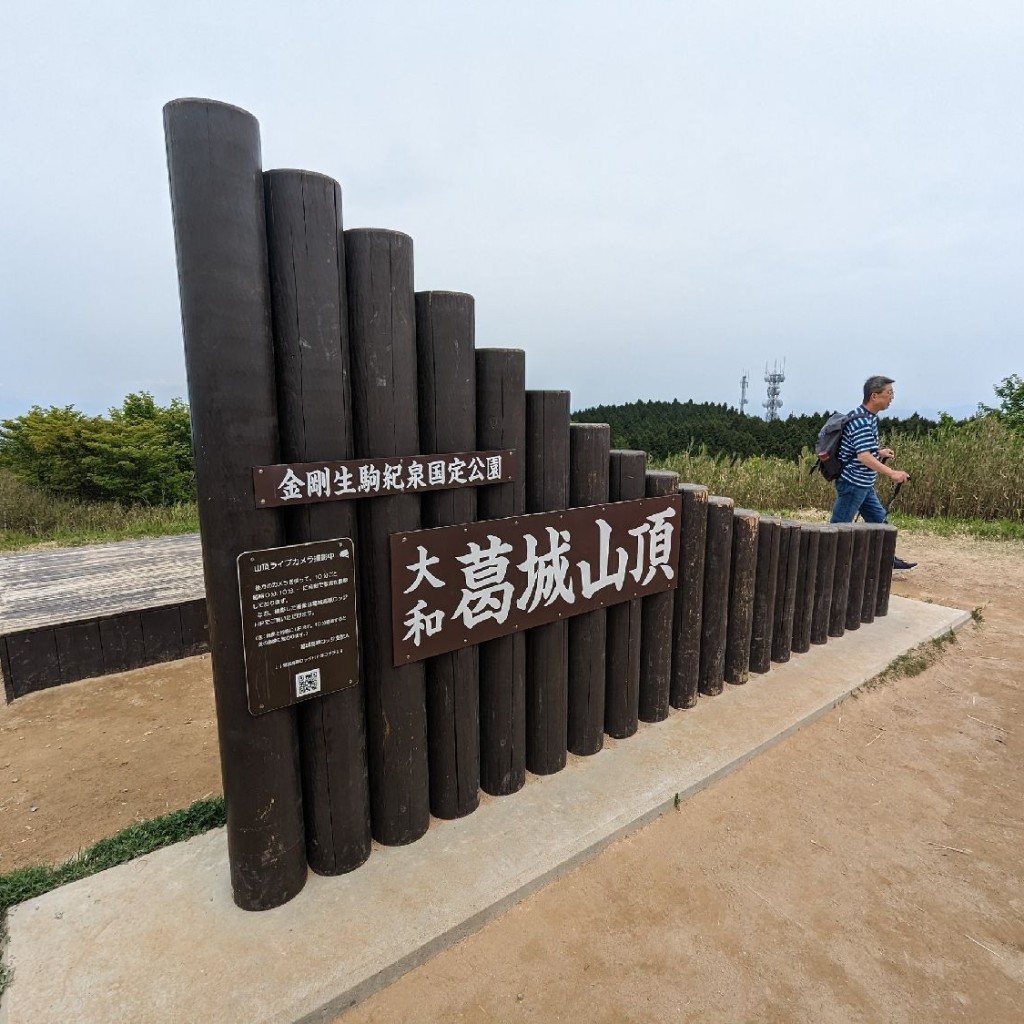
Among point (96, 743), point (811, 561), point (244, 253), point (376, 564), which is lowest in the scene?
point (96, 743)

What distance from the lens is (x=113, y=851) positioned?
237 centimetres

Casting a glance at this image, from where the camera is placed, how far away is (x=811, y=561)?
4098mm

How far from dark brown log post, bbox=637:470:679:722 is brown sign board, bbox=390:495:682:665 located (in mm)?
86

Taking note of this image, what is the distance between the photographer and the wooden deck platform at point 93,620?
13.2 feet

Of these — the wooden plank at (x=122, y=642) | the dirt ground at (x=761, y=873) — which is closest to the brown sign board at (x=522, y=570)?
the dirt ground at (x=761, y=873)

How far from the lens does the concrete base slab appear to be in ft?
5.74

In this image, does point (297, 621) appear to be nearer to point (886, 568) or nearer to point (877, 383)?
point (886, 568)

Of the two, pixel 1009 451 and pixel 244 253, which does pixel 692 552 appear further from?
pixel 1009 451

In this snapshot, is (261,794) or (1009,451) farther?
(1009,451)

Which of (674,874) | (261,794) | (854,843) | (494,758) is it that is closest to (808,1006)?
(674,874)

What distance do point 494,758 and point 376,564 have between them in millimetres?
1095

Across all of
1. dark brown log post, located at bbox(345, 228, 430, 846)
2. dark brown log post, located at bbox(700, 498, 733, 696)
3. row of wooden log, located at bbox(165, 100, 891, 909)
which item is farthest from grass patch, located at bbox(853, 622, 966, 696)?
dark brown log post, located at bbox(345, 228, 430, 846)

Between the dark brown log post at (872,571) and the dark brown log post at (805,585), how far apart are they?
2.55 feet

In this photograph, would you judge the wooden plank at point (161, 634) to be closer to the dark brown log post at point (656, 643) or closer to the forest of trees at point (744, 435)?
the dark brown log post at point (656, 643)
